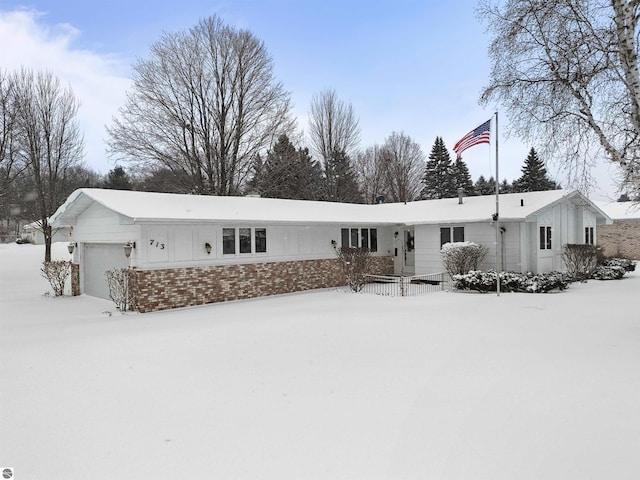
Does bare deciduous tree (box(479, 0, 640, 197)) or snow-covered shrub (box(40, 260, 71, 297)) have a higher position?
bare deciduous tree (box(479, 0, 640, 197))

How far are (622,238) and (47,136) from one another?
110 ft

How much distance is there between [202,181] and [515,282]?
17.7 m

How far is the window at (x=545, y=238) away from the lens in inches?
627

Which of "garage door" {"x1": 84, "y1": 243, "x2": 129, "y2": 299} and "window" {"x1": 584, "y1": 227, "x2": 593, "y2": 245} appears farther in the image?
"window" {"x1": 584, "y1": 227, "x2": 593, "y2": 245}

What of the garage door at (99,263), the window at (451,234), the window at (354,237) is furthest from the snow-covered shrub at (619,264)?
the garage door at (99,263)

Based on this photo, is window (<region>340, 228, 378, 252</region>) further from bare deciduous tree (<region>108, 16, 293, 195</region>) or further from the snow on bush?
bare deciduous tree (<region>108, 16, 293, 195</region>)

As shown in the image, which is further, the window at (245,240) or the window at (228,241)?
the window at (245,240)

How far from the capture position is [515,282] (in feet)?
44.7

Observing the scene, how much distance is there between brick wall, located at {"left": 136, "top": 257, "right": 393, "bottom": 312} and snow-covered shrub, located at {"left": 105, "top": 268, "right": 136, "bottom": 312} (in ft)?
0.81

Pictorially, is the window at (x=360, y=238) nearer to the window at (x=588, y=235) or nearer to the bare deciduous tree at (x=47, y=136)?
the window at (x=588, y=235)

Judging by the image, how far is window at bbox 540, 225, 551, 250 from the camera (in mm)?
15930

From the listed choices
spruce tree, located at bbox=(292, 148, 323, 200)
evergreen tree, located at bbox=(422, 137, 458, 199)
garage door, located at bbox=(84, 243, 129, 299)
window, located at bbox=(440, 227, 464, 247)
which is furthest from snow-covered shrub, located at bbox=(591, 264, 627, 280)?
evergreen tree, located at bbox=(422, 137, 458, 199)

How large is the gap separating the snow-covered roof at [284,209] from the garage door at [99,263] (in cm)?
146

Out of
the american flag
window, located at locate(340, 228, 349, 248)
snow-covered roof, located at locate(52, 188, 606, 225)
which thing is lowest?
window, located at locate(340, 228, 349, 248)
